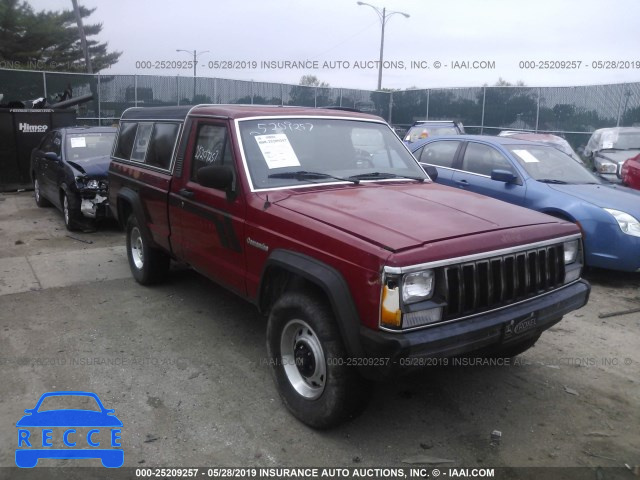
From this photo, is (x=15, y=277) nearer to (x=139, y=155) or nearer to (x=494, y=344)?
(x=139, y=155)

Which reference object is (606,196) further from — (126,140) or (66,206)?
(66,206)

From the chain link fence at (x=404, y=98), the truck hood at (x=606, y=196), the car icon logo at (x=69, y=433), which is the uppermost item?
the chain link fence at (x=404, y=98)

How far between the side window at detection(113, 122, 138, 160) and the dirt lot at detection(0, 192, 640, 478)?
1.55m

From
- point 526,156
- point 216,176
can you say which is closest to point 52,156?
point 216,176

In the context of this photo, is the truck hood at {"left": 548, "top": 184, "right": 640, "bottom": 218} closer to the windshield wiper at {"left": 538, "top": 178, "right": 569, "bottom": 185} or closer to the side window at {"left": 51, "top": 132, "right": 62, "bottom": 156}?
the windshield wiper at {"left": 538, "top": 178, "right": 569, "bottom": 185}

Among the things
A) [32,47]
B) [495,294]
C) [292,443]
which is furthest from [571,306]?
[32,47]

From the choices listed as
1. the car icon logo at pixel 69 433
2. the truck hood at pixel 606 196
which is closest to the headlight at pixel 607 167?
the truck hood at pixel 606 196

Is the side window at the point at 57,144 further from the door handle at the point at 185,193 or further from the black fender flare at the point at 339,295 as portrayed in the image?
the black fender flare at the point at 339,295

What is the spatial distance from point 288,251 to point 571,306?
6.12 feet

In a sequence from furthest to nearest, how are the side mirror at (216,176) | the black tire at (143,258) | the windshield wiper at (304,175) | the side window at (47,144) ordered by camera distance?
the side window at (47,144)
the black tire at (143,258)
the windshield wiper at (304,175)
the side mirror at (216,176)

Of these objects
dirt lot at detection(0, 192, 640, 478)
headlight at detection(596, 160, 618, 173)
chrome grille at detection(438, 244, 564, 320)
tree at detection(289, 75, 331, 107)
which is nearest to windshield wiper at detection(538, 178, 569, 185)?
dirt lot at detection(0, 192, 640, 478)

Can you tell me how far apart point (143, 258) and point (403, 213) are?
355 centimetres

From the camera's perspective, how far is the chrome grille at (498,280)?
2.90 metres

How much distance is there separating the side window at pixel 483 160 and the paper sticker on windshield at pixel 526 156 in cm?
21
